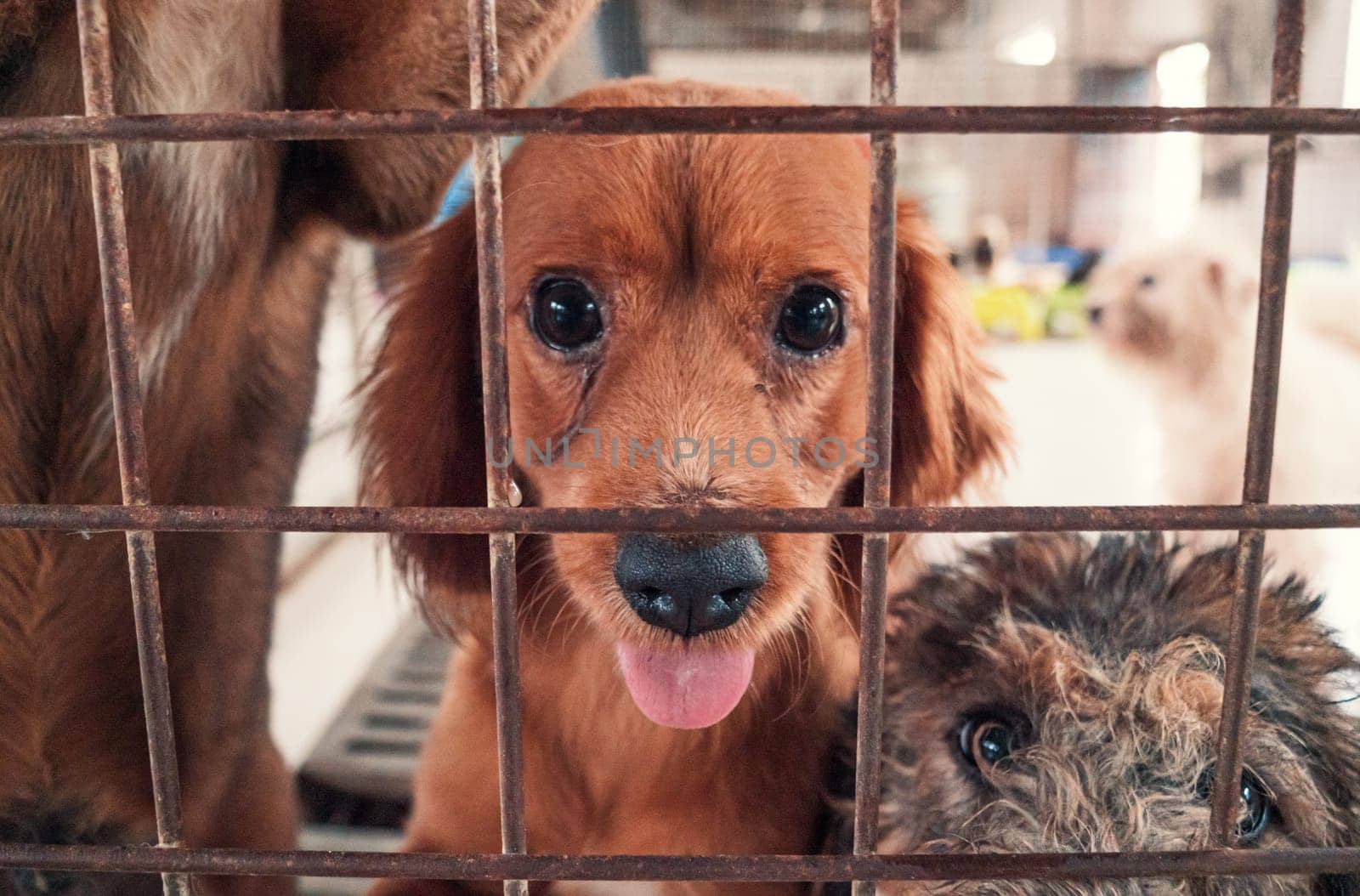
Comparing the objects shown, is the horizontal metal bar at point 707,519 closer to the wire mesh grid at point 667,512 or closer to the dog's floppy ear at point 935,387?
the wire mesh grid at point 667,512

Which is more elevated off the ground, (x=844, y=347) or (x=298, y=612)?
(x=844, y=347)

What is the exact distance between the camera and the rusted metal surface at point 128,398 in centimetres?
80

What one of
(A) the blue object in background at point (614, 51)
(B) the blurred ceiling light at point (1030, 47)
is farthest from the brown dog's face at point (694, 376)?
(B) the blurred ceiling light at point (1030, 47)

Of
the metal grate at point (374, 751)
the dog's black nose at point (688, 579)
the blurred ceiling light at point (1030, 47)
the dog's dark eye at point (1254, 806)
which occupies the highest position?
the blurred ceiling light at point (1030, 47)

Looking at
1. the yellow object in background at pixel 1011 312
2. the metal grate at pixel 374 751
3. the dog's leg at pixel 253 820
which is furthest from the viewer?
the yellow object in background at pixel 1011 312

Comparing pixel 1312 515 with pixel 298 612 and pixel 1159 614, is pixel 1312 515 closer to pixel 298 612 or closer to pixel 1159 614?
pixel 1159 614

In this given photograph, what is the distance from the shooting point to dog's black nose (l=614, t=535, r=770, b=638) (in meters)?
1.03

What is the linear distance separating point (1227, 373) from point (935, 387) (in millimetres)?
2473

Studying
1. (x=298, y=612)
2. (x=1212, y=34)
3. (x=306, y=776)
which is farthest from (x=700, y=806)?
(x=1212, y=34)

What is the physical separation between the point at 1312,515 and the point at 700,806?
0.86m

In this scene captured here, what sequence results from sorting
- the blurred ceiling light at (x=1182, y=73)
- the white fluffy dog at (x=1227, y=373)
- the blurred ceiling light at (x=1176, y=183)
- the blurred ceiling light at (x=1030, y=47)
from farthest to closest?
Answer: the blurred ceiling light at (x=1176, y=183) → the blurred ceiling light at (x=1030, y=47) → the blurred ceiling light at (x=1182, y=73) → the white fluffy dog at (x=1227, y=373)

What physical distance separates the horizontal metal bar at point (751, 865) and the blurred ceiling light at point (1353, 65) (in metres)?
1.70

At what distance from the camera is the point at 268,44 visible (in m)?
1.28

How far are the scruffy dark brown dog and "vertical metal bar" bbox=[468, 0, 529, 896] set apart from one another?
0.52 m
